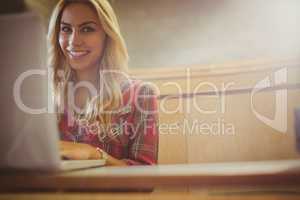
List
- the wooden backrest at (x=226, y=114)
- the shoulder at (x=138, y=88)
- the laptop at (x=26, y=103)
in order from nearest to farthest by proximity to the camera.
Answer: the laptop at (x=26, y=103), the wooden backrest at (x=226, y=114), the shoulder at (x=138, y=88)

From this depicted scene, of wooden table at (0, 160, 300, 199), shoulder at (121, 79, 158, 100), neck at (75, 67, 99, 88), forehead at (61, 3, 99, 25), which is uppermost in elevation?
forehead at (61, 3, 99, 25)

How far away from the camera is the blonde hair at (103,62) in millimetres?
1794

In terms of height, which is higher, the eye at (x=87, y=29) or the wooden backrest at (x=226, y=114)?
the eye at (x=87, y=29)

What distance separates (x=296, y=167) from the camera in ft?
5.22

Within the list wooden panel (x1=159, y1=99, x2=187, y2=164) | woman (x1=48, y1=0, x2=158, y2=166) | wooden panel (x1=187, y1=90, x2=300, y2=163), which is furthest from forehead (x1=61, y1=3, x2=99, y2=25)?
wooden panel (x1=187, y1=90, x2=300, y2=163)

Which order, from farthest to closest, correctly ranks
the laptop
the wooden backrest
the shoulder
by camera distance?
the shoulder
the wooden backrest
the laptop

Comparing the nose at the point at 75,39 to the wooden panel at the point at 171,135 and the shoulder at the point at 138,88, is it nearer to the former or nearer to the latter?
the shoulder at the point at 138,88

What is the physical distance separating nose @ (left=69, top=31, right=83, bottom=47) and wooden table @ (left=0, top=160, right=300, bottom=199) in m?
0.52

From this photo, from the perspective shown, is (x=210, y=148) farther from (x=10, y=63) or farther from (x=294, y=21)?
(x=10, y=63)

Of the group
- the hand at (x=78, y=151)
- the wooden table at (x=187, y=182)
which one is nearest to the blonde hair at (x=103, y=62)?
the hand at (x=78, y=151)

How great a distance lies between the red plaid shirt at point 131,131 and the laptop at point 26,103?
0.08 metres

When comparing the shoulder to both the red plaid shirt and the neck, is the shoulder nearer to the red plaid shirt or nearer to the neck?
the red plaid shirt

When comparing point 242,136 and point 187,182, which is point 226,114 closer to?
point 242,136

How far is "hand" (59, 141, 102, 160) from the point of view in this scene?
1725mm
